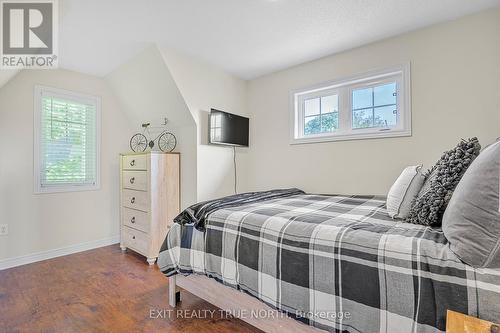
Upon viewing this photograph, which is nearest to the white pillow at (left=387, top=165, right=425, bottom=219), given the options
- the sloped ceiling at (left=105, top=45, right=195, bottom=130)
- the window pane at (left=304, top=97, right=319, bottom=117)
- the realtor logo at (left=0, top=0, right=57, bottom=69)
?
the window pane at (left=304, top=97, right=319, bottom=117)

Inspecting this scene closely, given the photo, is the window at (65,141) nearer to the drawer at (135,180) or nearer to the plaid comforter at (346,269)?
the drawer at (135,180)

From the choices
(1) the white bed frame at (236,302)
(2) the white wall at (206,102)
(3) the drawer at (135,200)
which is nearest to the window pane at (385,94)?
(2) the white wall at (206,102)

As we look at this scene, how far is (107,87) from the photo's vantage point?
10.7 feet

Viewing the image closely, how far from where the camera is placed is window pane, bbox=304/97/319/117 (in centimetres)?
292

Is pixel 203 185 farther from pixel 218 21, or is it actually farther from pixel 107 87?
pixel 107 87

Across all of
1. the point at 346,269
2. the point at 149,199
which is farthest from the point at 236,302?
the point at 149,199

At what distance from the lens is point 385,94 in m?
2.46

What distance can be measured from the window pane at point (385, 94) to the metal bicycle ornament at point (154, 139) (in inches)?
91.1

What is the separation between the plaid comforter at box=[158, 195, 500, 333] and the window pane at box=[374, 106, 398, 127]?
4.02 ft

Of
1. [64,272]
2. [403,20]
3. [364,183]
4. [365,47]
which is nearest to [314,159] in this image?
[364,183]

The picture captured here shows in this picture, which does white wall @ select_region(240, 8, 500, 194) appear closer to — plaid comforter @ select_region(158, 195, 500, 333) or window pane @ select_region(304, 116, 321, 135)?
window pane @ select_region(304, 116, 321, 135)

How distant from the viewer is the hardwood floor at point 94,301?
157cm

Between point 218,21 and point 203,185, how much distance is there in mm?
1649

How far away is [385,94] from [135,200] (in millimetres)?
2942
